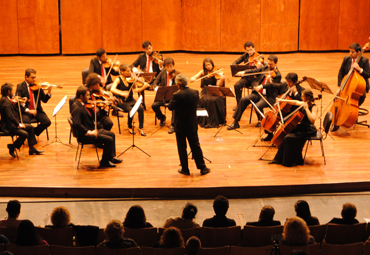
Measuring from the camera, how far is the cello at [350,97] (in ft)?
23.3

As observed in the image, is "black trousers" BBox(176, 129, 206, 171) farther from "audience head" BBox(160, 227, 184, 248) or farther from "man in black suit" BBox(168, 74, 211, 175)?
"audience head" BBox(160, 227, 184, 248)

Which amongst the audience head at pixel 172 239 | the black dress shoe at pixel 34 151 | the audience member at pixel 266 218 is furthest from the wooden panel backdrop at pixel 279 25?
the audience head at pixel 172 239

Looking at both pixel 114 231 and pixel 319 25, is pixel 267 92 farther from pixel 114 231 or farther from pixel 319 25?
pixel 319 25

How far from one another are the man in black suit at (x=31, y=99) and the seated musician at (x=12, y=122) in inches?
9.3

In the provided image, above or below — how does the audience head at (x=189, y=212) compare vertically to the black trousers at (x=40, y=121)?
below

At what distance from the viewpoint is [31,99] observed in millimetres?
7094

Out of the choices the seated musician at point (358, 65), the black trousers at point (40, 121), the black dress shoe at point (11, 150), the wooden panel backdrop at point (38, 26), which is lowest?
the black dress shoe at point (11, 150)

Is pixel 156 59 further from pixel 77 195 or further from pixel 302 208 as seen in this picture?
pixel 302 208

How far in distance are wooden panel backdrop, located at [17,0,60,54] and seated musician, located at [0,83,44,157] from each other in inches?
243

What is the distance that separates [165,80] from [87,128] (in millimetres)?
2147

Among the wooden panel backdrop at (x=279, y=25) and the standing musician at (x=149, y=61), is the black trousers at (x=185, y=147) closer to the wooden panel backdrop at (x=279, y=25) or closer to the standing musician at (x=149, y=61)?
the standing musician at (x=149, y=61)

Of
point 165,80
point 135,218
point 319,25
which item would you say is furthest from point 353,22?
point 135,218

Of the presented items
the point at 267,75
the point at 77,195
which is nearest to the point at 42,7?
the point at 267,75

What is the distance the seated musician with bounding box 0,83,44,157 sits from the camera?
6441 mm
